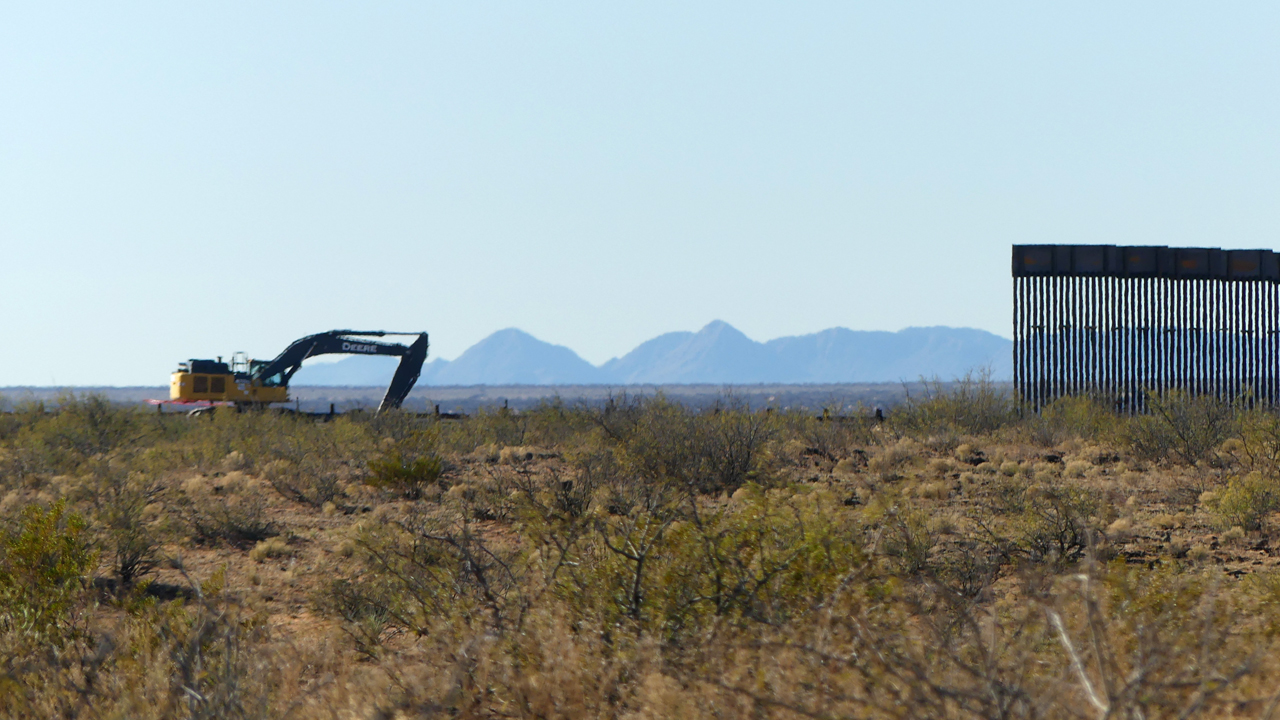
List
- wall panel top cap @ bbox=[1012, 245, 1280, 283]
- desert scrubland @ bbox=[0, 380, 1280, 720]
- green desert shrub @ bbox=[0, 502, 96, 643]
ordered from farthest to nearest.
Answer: wall panel top cap @ bbox=[1012, 245, 1280, 283] < green desert shrub @ bbox=[0, 502, 96, 643] < desert scrubland @ bbox=[0, 380, 1280, 720]

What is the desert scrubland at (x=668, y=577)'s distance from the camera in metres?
5.17

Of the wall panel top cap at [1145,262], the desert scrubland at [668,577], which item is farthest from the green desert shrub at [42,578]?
the wall panel top cap at [1145,262]

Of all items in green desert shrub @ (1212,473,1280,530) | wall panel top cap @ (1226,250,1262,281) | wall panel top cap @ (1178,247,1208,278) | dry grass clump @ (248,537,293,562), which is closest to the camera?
green desert shrub @ (1212,473,1280,530)

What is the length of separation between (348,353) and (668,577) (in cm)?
3122

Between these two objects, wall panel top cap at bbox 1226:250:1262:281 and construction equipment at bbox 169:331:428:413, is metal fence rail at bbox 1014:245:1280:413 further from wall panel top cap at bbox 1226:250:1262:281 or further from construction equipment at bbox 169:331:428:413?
construction equipment at bbox 169:331:428:413

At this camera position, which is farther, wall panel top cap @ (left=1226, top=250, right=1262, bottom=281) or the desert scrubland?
wall panel top cap @ (left=1226, top=250, right=1262, bottom=281)

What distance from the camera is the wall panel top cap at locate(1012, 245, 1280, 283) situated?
84.4 feet

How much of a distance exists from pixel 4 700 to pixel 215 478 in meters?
12.7

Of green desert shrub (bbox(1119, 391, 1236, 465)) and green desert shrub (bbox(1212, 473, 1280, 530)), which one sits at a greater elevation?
green desert shrub (bbox(1119, 391, 1236, 465))

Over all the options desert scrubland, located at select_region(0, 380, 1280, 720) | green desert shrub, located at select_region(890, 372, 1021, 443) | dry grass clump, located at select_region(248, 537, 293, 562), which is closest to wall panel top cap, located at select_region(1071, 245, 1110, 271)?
green desert shrub, located at select_region(890, 372, 1021, 443)

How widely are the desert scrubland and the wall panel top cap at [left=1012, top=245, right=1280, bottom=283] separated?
19.5 ft

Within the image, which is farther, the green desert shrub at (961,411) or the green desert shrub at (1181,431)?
the green desert shrub at (961,411)

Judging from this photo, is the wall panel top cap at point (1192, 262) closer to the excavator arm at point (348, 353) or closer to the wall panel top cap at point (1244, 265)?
the wall panel top cap at point (1244, 265)

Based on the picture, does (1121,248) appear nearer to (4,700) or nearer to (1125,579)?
(1125,579)
